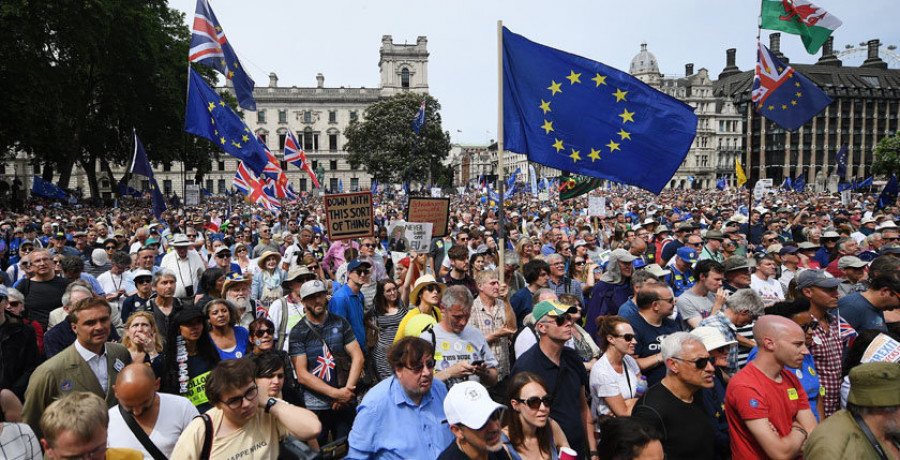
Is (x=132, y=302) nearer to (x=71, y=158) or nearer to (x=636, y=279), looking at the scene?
(x=636, y=279)

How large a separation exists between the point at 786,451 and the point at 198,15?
1086 centimetres

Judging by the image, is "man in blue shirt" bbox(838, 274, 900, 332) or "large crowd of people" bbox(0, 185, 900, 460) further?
"man in blue shirt" bbox(838, 274, 900, 332)

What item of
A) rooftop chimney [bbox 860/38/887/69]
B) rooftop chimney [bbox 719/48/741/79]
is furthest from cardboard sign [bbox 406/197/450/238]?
rooftop chimney [bbox 860/38/887/69]

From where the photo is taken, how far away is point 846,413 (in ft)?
8.87

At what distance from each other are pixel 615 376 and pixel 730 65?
11707cm

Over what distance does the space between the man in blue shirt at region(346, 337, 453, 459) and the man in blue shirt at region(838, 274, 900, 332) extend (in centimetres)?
395

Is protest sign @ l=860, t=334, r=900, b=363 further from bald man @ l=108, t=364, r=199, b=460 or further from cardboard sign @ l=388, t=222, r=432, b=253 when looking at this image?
cardboard sign @ l=388, t=222, r=432, b=253

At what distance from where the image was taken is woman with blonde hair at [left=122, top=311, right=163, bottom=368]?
13.5 feet

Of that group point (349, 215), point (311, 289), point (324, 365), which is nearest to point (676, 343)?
point (324, 365)

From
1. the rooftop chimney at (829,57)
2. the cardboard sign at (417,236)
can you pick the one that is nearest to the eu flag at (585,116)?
the cardboard sign at (417,236)

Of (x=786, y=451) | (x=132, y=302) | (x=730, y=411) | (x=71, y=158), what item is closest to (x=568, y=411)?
(x=730, y=411)

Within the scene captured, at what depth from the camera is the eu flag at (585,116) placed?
6469 millimetres

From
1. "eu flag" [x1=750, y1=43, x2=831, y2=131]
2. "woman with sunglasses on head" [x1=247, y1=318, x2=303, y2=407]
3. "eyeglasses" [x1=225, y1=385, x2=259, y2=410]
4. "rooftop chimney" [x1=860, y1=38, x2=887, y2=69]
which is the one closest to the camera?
"eyeglasses" [x1=225, y1=385, x2=259, y2=410]

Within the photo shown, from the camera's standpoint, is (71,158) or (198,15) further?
→ (71,158)
